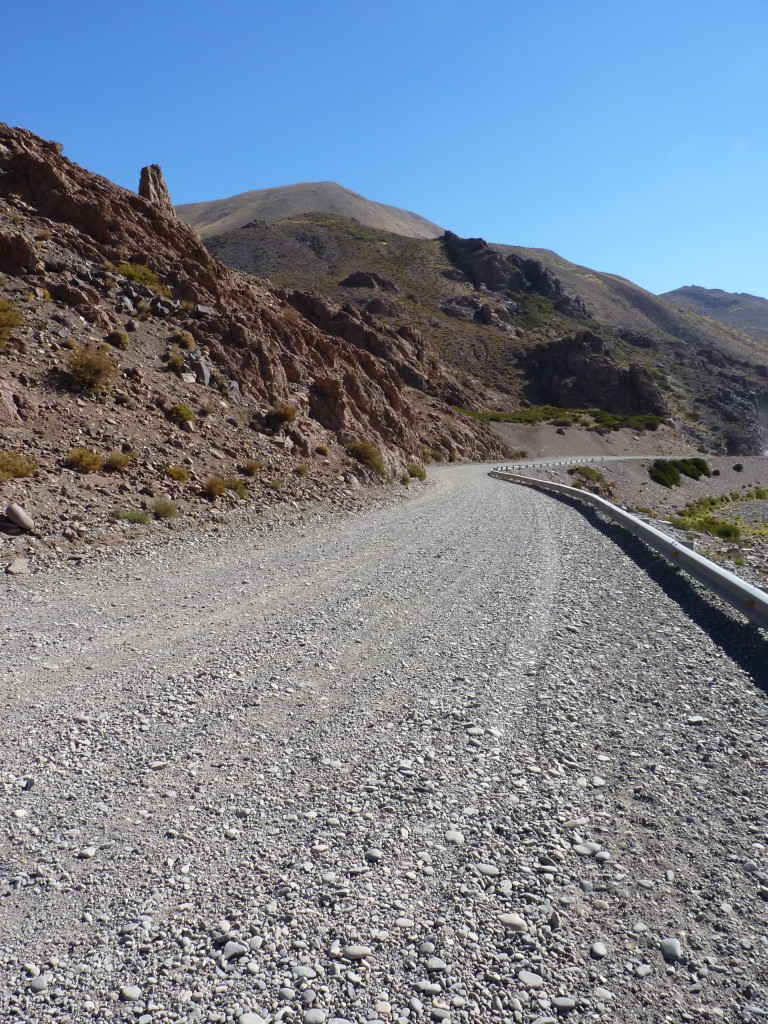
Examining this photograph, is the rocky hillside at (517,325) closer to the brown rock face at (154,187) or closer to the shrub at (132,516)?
the brown rock face at (154,187)

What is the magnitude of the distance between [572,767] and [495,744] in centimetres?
52

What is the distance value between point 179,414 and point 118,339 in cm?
273

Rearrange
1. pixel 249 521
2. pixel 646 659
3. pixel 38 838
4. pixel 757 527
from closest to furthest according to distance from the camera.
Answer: pixel 38 838 → pixel 646 659 → pixel 249 521 → pixel 757 527

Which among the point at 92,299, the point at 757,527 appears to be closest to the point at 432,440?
the point at 757,527

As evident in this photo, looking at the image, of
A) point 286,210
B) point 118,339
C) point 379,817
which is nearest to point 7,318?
point 118,339

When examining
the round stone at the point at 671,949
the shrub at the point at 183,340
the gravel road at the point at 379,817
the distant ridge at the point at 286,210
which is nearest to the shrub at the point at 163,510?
the gravel road at the point at 379,817

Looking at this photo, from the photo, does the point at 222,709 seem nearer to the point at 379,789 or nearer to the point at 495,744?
the point at 379,789

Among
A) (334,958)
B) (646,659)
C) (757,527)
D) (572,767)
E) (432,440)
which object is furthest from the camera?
(432,440)

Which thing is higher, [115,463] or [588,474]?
[115,463]

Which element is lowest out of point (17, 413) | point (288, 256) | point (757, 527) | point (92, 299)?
point (757, 527)

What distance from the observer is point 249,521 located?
14383 mm

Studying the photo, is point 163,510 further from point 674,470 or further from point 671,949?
point 674,470

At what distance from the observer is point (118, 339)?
Answer: 17.3 meters

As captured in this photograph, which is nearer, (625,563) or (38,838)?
(38,838)
